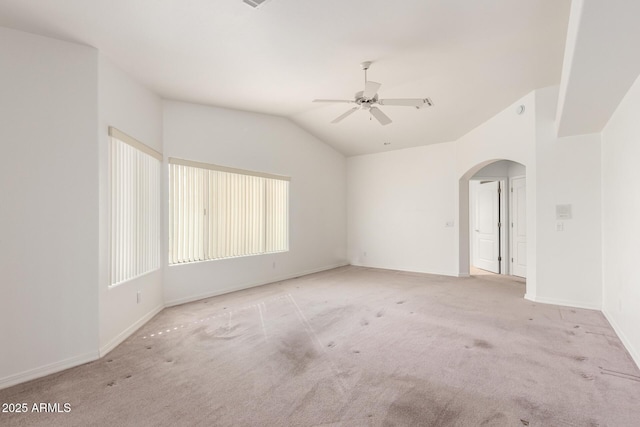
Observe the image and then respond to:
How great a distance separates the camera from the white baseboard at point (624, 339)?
2551 mm

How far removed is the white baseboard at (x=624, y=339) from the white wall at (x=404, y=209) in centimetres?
277

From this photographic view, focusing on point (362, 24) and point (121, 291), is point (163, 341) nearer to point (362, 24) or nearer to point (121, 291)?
point (121, 291)

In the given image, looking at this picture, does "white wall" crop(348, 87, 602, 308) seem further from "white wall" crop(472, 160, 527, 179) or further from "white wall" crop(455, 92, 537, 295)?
"white wall" crop(472, 160, 527, 179)

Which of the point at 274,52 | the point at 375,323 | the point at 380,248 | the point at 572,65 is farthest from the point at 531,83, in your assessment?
the point at 380,248

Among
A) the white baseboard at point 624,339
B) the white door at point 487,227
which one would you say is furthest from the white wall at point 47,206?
the white door at point 487,227

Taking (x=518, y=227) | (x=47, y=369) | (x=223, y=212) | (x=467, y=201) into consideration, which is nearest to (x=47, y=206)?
(x=47, y=369)

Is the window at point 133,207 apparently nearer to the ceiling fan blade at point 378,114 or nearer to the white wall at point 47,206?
the white wall at point 47,206

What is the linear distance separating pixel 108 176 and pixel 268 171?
2.86 metres

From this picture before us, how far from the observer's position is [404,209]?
6910mm

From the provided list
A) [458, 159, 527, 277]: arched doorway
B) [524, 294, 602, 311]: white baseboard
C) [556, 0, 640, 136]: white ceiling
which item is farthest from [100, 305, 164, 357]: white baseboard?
[458, 159, 527, 277]: arched doorway

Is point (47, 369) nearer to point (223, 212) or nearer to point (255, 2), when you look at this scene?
point (223, 212)

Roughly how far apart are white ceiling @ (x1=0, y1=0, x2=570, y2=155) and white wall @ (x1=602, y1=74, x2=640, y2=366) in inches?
40.0

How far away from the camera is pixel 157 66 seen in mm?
3271

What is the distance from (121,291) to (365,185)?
5598 mm
